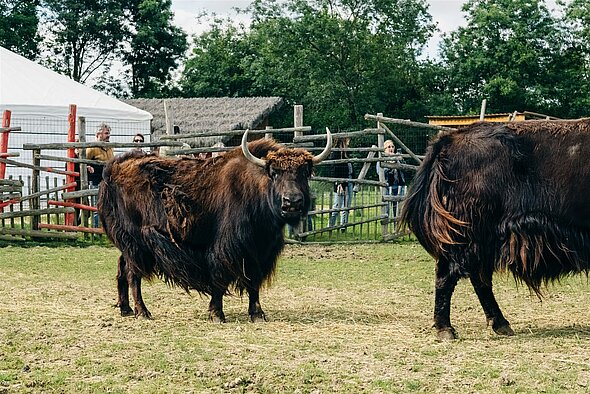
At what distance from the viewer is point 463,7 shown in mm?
34031

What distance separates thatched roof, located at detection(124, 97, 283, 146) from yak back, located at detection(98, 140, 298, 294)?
69.0ft

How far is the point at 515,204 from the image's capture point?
24.5 feet

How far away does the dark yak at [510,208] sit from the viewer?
293 inches

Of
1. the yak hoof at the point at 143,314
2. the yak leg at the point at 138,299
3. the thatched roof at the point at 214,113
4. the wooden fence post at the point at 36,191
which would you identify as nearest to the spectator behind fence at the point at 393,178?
the wooden fence post at the point at 36,191

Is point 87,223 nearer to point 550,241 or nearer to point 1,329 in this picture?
point 1,329

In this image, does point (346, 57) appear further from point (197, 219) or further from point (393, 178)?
point (197, 219)

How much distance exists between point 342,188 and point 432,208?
8587 mm

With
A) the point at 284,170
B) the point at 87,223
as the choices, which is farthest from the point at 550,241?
the point at 87,223

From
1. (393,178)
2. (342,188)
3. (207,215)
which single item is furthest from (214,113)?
(207,215)

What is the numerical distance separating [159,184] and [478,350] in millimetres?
3623

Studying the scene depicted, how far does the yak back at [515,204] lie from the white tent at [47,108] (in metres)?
14.4

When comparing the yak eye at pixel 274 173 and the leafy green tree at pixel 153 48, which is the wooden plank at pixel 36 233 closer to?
the yak eye at pixel 274 173

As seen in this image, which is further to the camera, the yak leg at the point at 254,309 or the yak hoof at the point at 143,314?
the yak hoof at the point at 143,314

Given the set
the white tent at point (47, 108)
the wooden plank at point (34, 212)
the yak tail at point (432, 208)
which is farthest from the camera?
the white tent at point (47, 108)
